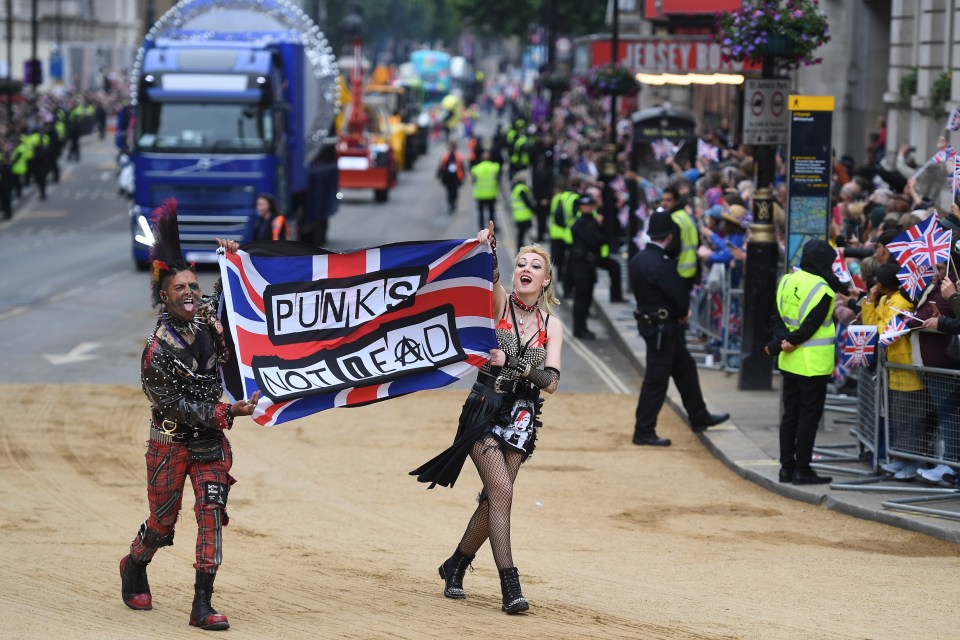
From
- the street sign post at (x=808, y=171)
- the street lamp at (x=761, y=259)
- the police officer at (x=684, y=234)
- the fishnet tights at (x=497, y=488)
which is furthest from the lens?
the police officer at (x=684, y=234)

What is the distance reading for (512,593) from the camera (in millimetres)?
7957

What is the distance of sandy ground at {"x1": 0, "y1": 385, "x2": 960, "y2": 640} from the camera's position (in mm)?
7875

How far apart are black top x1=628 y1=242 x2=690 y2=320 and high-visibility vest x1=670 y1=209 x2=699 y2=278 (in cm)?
285

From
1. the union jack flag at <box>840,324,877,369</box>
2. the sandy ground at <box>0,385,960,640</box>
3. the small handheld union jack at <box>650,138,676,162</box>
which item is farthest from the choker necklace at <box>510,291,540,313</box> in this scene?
the small handheld union jack at <box>650,138,676,162</box>

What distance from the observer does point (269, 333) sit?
8.31m

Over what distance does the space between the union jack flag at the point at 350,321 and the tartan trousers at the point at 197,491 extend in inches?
17.3

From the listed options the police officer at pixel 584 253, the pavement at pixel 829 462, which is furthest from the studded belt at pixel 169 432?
the police officer at pixel 584 253

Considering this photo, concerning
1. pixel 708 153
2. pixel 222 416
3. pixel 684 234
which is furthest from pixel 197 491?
pixel 708 153

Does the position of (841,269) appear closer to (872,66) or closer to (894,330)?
(894,330)

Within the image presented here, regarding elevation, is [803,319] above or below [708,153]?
below

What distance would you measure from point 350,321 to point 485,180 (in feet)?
80.8

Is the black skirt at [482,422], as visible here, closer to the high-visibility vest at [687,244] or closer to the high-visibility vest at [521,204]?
the high-visibility vest at [687,244]

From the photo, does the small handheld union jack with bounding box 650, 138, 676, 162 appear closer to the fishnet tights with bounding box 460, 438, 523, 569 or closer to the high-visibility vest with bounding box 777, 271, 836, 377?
the high-visibility vest with bounding box 777, 271, 836, 377

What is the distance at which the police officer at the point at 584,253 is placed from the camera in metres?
19.6
